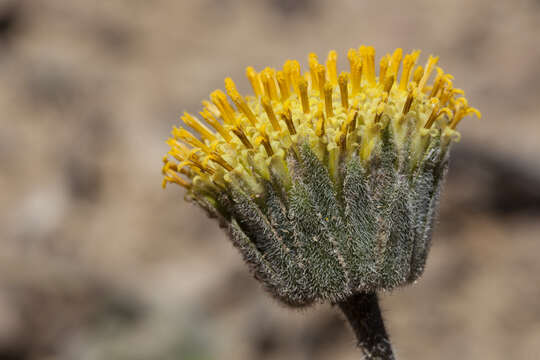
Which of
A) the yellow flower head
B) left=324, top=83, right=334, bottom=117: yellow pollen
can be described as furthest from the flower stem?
left=324, top=83, right=334, bottom=117: yellow pollen

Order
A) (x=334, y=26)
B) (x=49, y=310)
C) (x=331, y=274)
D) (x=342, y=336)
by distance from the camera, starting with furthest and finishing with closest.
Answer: (x=334, y=26) → (x=49, y=310) → (x=342, y=336) → (x=331, y=274)


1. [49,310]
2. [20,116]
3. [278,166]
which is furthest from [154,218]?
[278,166]

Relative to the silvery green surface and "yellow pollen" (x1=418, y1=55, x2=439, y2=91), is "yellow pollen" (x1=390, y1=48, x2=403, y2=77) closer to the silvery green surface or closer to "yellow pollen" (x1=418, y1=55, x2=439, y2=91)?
"yellow pollen" (x1=418, y1=55, x2=439, y2=91)


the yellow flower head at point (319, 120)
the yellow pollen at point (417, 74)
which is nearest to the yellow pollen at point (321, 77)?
the yellow flower head at point (319, 120)

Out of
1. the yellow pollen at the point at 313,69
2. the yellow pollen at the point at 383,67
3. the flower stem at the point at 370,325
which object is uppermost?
the yellow pollen at the point at 313,69

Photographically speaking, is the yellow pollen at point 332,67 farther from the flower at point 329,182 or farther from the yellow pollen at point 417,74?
the yellow pollen at point 417,74

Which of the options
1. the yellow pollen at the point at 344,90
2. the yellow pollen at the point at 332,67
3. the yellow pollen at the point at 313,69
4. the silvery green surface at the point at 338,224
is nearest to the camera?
the silvery green surface at the point at 338,224

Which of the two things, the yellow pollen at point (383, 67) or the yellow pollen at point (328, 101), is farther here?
the yellow pollen at point (383, 67)

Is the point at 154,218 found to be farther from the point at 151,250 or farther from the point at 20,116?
the point at 20,116
